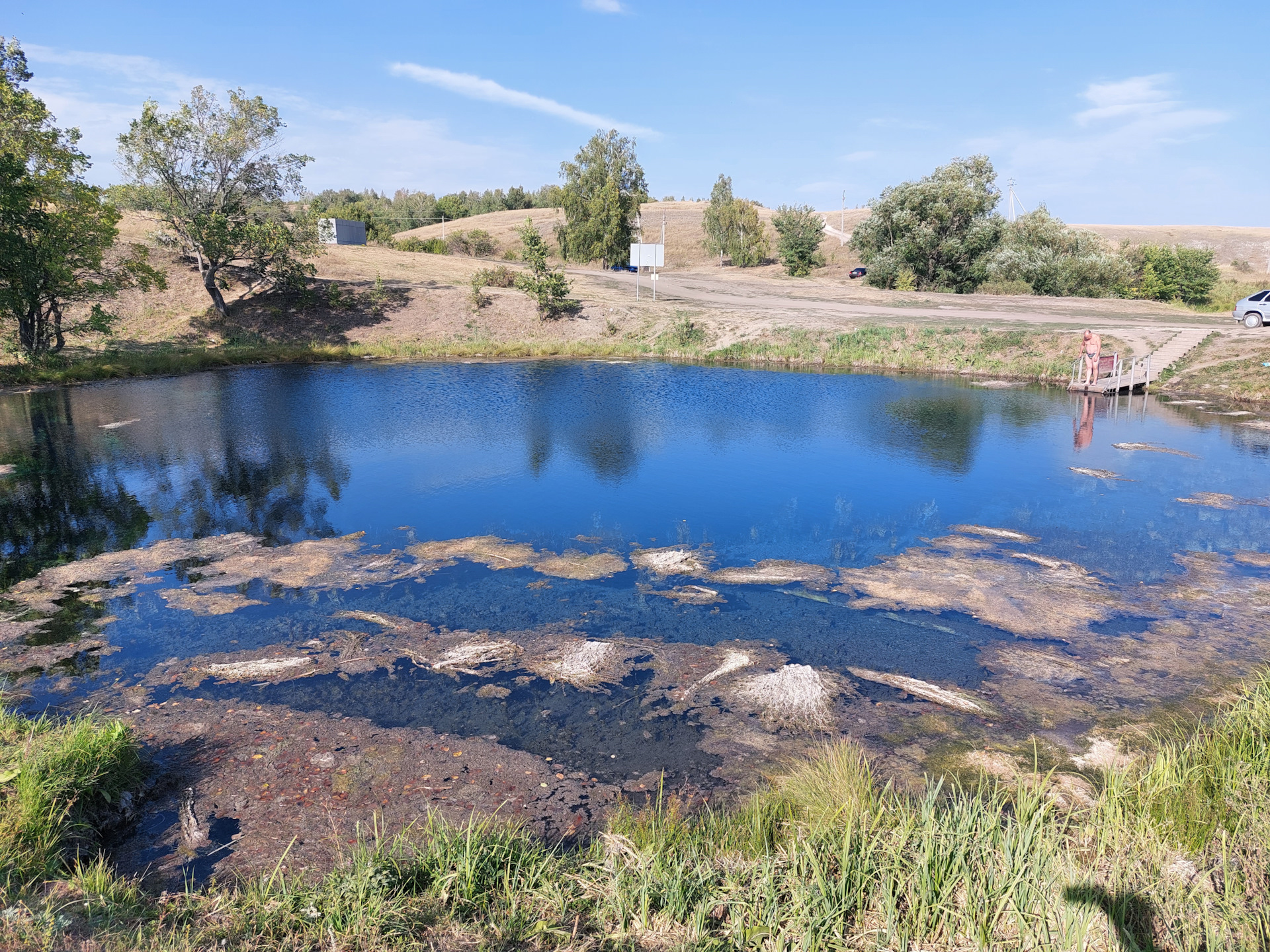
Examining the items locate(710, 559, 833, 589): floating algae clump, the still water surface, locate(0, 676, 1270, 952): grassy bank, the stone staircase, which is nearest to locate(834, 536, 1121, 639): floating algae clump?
locate(710, 559, 833, 589): floating algae clump

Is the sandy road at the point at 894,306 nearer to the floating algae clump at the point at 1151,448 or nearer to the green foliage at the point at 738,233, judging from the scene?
the floating algae clump at the point at 1151,448

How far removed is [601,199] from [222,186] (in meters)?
34.5

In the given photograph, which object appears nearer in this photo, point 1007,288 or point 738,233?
point 1007,288

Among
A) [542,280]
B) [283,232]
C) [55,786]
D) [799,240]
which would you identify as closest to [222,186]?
[283,232]

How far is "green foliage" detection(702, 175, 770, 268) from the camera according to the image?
72.1m

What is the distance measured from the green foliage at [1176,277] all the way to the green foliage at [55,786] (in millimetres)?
56835

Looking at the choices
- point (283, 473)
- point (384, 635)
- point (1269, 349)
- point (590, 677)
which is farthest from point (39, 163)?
point (1269, 349)

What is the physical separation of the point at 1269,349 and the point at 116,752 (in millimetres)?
33114

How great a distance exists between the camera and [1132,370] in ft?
83.5

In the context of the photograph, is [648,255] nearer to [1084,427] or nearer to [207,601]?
[1084,427]

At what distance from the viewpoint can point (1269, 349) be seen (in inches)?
1034

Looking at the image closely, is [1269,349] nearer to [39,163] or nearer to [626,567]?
[626,567]

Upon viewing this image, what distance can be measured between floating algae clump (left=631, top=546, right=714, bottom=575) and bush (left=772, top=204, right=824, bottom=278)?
181 ft

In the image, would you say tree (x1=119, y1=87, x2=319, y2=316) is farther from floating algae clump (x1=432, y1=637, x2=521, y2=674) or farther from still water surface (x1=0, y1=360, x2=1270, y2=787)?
floating algae clump (x1=432, y1=637, x2=521, y2=674)
